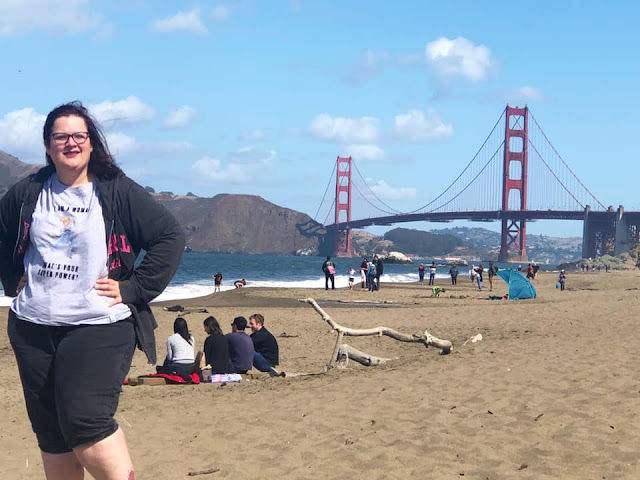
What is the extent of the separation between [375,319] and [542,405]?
435 inches

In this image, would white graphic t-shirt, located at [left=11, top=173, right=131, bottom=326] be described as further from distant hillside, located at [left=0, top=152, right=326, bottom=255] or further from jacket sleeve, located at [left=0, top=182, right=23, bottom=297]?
distant hillside, located at [left=0, top=152, right=326, bottom=255]

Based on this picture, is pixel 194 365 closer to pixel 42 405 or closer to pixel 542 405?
pixel 542 405

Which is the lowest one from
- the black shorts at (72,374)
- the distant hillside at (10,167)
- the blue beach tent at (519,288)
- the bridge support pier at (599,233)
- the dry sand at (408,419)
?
the dry sand at (408,419)

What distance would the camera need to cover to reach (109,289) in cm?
290

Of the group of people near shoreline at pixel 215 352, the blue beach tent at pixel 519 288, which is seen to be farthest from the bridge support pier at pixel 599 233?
the group of people near shoreline at pixel 215 352

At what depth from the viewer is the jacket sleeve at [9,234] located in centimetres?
301

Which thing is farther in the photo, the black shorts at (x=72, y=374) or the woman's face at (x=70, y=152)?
the woman's face at (x=70, y=152)

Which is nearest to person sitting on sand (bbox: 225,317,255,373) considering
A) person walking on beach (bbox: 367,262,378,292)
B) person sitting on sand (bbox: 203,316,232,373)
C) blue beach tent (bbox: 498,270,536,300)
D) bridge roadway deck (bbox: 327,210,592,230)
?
person sitting on sand (bbox: 203,316,232,373)

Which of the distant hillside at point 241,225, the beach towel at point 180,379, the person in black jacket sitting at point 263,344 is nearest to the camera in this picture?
the beach towel at point 180,379

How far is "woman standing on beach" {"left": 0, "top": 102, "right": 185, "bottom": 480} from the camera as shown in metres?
2.85

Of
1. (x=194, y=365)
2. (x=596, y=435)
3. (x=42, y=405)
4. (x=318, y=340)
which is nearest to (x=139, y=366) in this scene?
(x=194, y=365)

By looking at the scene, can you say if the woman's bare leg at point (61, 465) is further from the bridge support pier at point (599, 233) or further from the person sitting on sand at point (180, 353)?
the bridge support pier at point (599, 233)

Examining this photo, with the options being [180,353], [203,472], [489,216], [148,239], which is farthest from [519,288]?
[489,216]

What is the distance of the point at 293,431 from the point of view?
19.7ft
